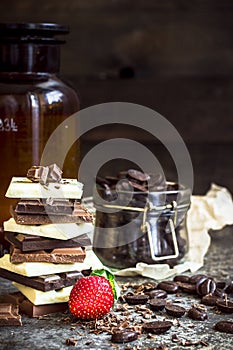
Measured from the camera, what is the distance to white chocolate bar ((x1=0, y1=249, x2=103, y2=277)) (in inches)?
52.0

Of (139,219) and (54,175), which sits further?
(139,219)

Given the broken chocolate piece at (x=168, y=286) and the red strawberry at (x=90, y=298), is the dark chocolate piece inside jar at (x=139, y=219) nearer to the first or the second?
the broken chocolate piece at (x=168, y=286)

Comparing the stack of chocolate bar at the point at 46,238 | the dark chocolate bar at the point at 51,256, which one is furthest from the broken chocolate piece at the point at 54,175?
the dark chocolate bar at the point at 51,256

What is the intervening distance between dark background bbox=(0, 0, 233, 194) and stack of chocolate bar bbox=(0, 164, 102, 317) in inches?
49.9

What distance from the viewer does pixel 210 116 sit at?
269cm

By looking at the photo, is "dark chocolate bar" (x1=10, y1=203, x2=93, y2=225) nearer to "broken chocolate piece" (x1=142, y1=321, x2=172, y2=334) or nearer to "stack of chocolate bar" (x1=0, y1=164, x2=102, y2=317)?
"stack of chocolate bar" (x1=0, y1=164, x2=102, y2=317)

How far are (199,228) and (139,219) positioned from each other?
A: 0.30 metres

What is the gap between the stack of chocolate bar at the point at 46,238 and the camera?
1.31m

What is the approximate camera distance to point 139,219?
1.56 m

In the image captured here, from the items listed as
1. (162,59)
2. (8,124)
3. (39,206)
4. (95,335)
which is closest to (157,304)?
(95,335)

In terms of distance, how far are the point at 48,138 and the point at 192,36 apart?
1.13 meters

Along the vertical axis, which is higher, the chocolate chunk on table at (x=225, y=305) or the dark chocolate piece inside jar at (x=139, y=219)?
the dark chocolate piece inside jar at (x=139, y=219)

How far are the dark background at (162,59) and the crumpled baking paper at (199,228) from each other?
64cm

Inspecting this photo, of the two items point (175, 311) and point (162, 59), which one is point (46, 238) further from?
point (162, 59)
